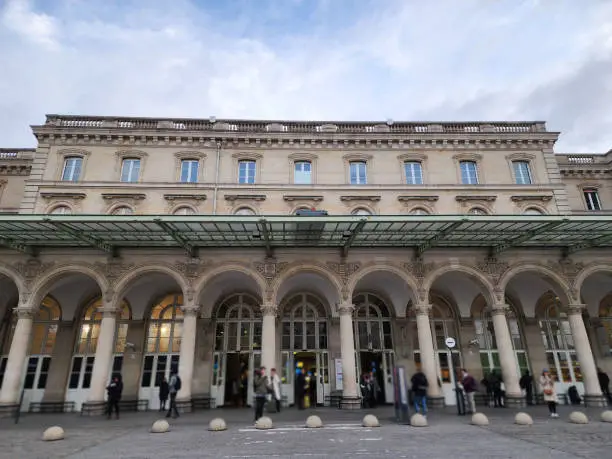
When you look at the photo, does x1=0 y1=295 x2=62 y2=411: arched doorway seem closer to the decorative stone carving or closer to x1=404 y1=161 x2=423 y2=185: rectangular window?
x1=404 y1=161 x2=423 y2=185: rectangular window

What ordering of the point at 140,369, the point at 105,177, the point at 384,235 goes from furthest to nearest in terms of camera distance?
1. the point at 105,177
2. the point at 140,369
3. the point at 384,235

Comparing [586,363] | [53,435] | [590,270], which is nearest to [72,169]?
[53,435]

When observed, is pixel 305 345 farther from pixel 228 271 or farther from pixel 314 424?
pixel 314 424

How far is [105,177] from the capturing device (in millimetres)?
20266

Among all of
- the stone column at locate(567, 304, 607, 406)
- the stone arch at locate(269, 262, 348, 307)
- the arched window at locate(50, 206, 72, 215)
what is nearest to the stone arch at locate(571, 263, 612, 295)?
the stone column at locate(567, 304, 607, 406)

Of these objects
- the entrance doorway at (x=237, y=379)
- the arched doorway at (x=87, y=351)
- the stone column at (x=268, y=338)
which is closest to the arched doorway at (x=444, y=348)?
the stone column at (x=268, y=338)

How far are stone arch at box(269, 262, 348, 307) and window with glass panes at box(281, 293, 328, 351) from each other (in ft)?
12.0

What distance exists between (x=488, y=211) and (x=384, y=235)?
797cm

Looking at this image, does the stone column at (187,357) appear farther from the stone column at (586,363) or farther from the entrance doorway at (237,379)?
the stone column at (586,363)

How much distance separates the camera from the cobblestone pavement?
8172 millimetres

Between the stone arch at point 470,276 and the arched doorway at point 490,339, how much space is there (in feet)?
10.5

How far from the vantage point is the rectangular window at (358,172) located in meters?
21.3

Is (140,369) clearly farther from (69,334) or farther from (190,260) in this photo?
(190,260)

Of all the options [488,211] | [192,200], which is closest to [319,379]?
[192,200]
